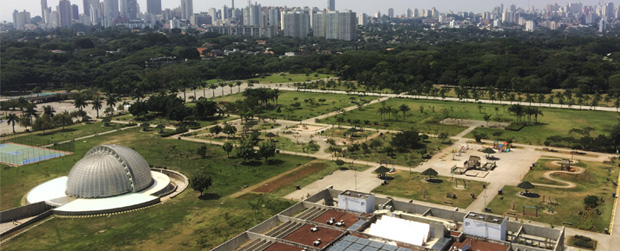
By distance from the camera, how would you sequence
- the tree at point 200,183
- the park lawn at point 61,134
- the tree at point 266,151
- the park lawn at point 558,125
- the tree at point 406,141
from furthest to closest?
the park lawn at point 61,134
the park lawn at point 558,125
the tree at point 406,141
the tree at point 266,151
the tree at point 200,183

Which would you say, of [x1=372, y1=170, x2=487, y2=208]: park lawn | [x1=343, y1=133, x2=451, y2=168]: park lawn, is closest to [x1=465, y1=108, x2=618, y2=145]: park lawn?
[x1=343, y1=133, x2=451, y2=168]: park lawn

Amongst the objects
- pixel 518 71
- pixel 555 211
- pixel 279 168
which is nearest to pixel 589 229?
pixel 555 211

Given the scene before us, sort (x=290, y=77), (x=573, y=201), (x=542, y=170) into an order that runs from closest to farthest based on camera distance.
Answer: (x=573, y=201) → (x=542, y=170) → (x=290, y=77)

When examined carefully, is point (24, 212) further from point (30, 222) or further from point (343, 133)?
point (343, 133)

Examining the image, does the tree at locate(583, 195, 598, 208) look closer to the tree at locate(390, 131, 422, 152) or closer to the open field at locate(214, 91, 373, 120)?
the tree at locate(390, 131, 422, 152)

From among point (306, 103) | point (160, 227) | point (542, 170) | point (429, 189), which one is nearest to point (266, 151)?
point (429, 189)

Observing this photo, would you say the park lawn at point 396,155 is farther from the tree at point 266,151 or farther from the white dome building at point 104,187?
→ the white dome building at point 104,187

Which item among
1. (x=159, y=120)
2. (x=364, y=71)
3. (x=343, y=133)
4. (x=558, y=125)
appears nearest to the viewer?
(x=343, y=133)

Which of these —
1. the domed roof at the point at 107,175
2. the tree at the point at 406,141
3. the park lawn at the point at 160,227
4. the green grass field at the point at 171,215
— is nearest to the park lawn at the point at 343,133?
the tree at the point at 406,141
